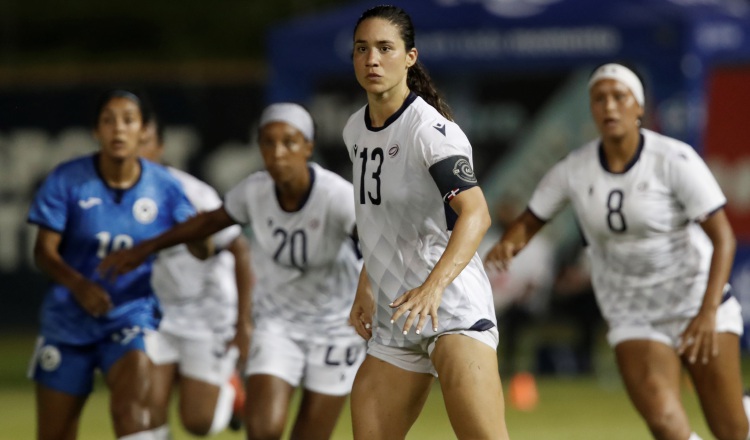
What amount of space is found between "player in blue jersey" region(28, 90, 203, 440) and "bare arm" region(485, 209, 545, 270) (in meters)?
1.83

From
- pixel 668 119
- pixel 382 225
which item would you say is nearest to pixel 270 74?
pixel 668 119

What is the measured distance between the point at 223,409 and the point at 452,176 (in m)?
4.97

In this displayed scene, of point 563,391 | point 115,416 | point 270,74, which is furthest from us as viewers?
point 270,74

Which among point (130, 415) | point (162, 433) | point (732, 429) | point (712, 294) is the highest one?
point (712, 294)

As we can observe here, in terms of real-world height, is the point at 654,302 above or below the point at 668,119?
below

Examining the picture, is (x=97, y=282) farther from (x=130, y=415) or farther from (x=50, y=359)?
(x=130, y=415)

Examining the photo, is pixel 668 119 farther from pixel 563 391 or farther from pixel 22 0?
pixel 22 0

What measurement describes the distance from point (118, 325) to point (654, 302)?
288 centimetres

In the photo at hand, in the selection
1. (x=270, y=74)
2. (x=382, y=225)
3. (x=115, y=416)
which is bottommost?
(x=115, y=416)

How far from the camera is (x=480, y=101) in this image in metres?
18.0

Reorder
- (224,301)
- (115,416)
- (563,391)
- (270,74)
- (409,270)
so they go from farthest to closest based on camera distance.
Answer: (270,74), (563,391), (224,301), (115,416), (409,270)

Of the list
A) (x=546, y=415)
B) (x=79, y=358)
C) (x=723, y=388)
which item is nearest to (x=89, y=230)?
(x=79, y=358)

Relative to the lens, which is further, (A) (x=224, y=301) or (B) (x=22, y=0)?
(B) (x=22, y=0)

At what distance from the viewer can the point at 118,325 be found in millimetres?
8156
